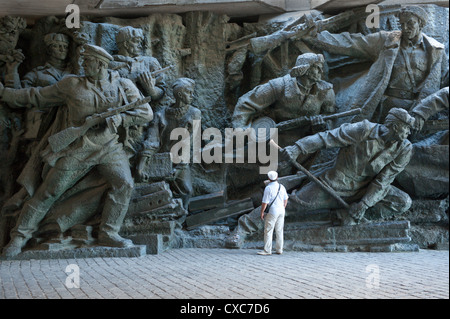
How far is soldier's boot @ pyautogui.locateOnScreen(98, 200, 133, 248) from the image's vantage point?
795 cm

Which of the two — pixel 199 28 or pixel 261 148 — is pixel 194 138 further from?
pixel 199 28

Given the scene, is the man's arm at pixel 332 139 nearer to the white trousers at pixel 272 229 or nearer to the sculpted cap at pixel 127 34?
the white trousers at pixel 272 229

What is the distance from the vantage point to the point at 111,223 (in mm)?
8016

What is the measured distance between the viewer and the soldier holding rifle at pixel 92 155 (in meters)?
7.86

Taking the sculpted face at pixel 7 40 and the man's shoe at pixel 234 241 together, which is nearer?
the man's shoe at pixel 234 241

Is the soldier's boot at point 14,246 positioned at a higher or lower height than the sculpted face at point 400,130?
lower

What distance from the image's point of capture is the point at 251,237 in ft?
27.8

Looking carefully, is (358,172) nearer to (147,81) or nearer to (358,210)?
(358,210)

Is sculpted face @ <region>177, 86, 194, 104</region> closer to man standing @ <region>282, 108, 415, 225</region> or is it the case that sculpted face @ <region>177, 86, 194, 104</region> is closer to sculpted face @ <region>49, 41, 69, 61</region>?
man standing @ <region>282, 108, 415, 225</region>

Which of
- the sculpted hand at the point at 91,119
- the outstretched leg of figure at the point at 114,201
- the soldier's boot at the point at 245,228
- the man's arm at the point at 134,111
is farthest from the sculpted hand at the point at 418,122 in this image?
the sculpted hand at the point at 91,119

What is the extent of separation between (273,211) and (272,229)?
25 centimetres

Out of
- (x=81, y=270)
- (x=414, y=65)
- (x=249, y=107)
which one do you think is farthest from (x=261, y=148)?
(x=81, y=270)

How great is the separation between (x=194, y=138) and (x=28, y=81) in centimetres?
253

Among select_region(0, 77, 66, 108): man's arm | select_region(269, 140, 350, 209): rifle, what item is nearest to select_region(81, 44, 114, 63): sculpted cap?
select_region(0, 77, 66, 108): man's arm
